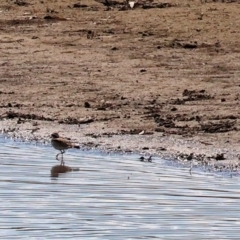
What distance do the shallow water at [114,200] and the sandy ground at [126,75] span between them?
0.62 meters

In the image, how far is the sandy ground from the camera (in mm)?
10016

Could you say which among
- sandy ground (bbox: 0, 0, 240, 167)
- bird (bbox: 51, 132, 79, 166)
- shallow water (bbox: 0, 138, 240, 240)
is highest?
sandy ground (bbox: 0, 0, 240, 167)

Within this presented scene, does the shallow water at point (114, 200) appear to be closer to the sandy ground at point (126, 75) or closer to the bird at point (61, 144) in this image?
the bird at point (61, 144)

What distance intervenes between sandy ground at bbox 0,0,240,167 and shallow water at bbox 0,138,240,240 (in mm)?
619

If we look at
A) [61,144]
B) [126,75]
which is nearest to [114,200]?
[61,144]

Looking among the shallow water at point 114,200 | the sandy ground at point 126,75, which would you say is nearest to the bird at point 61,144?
the shallow water at point 114,200

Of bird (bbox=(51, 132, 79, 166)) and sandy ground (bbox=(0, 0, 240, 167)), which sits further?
sandy ground (bbox=(0, 0, 240, 167))

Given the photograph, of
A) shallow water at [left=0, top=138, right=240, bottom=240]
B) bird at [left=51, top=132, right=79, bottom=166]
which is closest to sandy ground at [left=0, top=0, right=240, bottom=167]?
bird at [left=51, top=132, right=79, bottom=166]

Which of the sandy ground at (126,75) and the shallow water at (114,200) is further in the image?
the sandy ground at (126,75)

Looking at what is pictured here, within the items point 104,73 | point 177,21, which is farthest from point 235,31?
point 104,73

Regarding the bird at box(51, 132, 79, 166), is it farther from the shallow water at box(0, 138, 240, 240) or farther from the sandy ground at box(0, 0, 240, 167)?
the sandy ground at box(0, 0, 240, 167)

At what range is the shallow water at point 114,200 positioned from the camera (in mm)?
6992

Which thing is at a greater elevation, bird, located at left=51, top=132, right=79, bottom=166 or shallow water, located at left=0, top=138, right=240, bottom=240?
bird, located at left=51, top=132, right=79, bottom=166

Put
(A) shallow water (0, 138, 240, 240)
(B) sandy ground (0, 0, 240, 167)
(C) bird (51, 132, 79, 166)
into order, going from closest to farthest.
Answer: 1. (A) shallow water (0, 138, 240, 240)
2. (C) bird (51, 132, 79, 166)
3. (B) sandy ground (0, 0, 240, 167)
